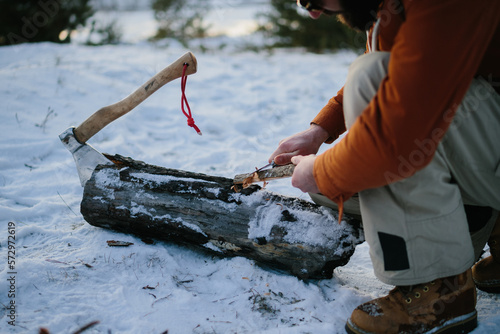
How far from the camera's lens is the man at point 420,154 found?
3.81ft

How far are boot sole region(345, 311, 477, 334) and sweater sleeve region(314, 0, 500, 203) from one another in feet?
1.95

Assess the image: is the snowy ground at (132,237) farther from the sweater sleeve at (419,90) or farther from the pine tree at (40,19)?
the pine tree at (40,19)

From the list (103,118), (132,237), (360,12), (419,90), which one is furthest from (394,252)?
(103,118)

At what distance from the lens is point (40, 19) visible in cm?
581

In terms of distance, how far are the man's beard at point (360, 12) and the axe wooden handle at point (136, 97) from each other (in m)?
0.80

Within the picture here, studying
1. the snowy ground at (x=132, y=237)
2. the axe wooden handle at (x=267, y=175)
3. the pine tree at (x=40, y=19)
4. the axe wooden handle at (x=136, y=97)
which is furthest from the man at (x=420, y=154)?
the pine tree at (x=40, y=19)

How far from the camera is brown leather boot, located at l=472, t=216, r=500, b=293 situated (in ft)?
5.70

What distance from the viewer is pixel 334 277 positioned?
1856 mm

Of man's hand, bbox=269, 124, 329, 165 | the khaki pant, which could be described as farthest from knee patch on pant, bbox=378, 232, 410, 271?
man's hand, bbox=269, 124, 329, 165

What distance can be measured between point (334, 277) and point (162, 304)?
818 mm

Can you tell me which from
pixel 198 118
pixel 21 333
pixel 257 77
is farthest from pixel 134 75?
pixel 21 333

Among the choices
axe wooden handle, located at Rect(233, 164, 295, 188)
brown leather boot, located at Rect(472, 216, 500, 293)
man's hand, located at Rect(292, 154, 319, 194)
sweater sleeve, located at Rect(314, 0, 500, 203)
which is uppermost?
sweater sleeve, located at Rect(314, 0, 500, 203)

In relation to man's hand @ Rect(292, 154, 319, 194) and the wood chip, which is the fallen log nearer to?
the wood chip

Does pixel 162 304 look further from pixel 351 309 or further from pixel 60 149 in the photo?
pixel 60 149
